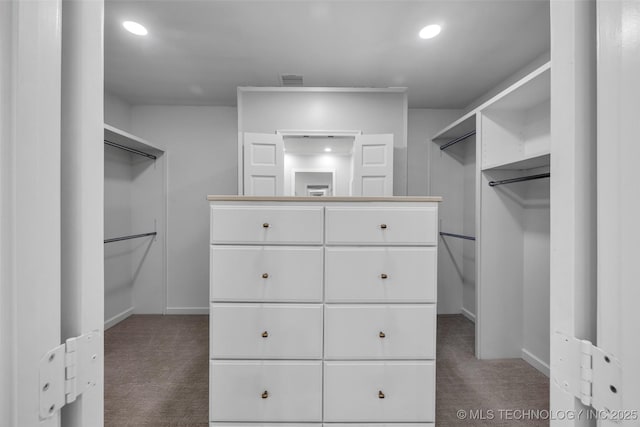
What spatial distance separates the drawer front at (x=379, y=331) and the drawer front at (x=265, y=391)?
0.18 meters

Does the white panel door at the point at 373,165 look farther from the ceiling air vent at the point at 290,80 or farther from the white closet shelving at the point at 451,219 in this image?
the white closet shelving at the point at 451,219

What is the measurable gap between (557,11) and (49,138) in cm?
80

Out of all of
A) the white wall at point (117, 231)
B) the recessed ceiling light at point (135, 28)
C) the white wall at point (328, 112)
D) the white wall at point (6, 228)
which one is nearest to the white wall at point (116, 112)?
the white wall at point (117, 231)

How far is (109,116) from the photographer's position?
3.05 meters

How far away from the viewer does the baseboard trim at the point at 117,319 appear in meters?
3.06

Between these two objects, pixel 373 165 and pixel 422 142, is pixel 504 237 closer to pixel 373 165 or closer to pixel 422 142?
pixel 373 165

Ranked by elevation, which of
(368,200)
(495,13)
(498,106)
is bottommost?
(368,200)

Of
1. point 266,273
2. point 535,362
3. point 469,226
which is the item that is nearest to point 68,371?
point 266,273

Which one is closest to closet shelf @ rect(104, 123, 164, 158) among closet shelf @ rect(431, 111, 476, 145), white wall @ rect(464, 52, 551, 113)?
closet shelf @ rect(431, 111, 476, 145)

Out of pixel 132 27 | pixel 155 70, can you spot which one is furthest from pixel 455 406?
pixel 155 70

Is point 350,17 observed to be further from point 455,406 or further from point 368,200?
point 455,406

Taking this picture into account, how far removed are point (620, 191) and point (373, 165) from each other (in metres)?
2.44

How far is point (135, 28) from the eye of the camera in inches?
78.2

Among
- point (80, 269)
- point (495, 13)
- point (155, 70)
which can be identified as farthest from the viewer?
point (155, 70)
